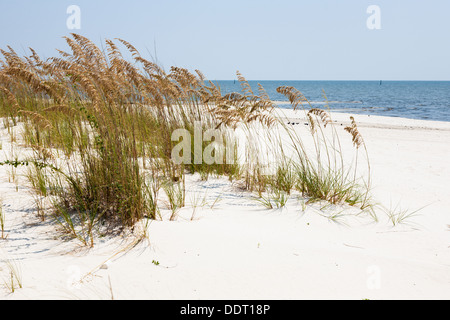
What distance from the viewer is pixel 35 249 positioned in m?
2.48

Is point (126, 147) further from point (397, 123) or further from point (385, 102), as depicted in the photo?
point (385, 102)

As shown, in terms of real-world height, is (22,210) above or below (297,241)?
above

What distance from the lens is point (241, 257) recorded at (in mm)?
2459

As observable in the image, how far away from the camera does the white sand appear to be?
2.10m

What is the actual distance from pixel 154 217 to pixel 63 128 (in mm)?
3119

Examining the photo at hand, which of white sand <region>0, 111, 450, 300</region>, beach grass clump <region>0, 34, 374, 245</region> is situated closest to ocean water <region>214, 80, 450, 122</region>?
beach grass clump <region>0, 34, 374, 245</region>

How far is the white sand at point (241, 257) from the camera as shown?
2.10 m

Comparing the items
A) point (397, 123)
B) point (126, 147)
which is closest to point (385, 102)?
point (397, 123)

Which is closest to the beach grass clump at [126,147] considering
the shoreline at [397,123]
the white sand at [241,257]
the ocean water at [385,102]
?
the white sand at [241,257]

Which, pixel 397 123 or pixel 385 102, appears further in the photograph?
pixel 385 102
